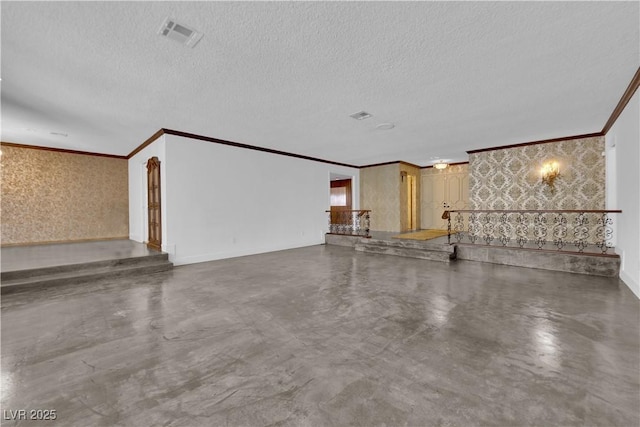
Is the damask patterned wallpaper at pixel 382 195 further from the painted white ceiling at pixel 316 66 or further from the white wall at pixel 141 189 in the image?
the white wall at pixel 141 189

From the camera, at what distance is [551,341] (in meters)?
2.41

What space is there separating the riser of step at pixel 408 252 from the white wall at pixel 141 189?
16.7 feet

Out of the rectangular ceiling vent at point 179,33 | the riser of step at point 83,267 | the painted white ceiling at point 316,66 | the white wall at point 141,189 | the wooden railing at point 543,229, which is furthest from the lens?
the wooden railing at point 543,229

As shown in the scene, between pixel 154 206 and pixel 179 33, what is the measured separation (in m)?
4.67

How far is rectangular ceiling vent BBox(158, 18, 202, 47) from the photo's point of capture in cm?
238

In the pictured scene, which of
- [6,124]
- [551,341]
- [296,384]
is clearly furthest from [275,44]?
[6,124]

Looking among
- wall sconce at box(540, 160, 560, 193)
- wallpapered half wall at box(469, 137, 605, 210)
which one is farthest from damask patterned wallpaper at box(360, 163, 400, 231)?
wall sconce at box(540, 160, 560, 193)

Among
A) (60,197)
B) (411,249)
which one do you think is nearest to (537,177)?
(411,249)

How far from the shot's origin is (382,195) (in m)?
10.2

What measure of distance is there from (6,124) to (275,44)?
6.21 metres

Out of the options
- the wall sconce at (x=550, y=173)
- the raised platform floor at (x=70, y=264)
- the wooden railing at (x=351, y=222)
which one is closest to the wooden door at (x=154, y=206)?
the raised platform floor at (x=70, y=264)

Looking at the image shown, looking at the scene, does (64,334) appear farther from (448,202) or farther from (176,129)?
(448,202)

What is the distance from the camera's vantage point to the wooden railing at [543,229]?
5.80 metres

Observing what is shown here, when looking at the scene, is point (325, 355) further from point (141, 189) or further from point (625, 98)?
point (141, 189)
